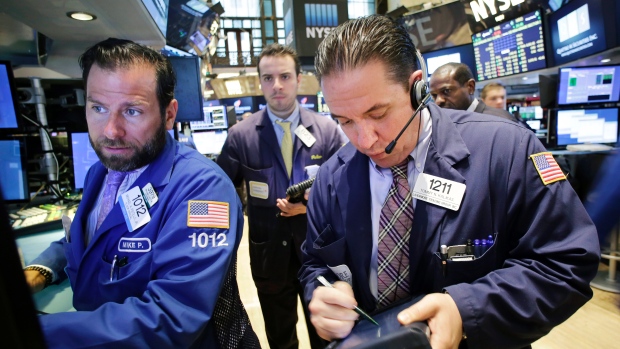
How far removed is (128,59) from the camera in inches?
42.1

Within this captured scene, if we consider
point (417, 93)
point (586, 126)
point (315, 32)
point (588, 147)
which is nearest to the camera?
point (417, 93)

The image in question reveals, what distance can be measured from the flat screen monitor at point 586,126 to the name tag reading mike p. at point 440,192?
13.7 feet

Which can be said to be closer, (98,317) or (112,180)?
(98,317)

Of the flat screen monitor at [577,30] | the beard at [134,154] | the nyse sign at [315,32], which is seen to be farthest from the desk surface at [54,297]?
the nyse sign at [315,32]

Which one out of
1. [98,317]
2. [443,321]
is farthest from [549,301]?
[98,317]

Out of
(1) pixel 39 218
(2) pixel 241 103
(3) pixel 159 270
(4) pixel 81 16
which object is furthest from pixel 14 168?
(2) pixel 241 103

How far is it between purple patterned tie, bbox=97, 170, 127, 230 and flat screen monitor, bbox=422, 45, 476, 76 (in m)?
5.06

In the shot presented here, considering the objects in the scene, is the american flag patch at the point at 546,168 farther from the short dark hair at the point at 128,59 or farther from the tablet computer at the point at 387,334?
the short dark hair at the point at 128,59

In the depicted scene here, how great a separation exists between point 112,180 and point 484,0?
5.62 m

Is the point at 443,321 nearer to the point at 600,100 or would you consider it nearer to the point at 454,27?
the point at 600,100

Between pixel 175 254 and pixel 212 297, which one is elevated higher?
pixel 175 254

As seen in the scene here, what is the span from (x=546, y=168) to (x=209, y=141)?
668 centimetres

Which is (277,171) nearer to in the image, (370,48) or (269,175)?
(269,175)

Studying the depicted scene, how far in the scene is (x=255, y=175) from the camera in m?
2.21
